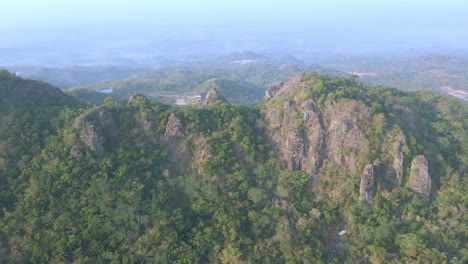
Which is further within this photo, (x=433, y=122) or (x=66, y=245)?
(x=433, y=122)

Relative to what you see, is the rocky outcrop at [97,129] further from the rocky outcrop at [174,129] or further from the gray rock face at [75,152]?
the rocky outcrop at [174,129]

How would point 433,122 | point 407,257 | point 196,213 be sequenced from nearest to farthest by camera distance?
point 407,257 < point 196,213 < point 433,122

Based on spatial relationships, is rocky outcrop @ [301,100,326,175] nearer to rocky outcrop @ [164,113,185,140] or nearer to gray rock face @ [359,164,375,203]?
gray rock face @ [359,164,375,203]

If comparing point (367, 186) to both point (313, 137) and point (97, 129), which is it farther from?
point (97, 129)

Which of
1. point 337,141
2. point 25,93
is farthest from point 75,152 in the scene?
point 337,141

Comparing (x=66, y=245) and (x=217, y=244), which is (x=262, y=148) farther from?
(x=66, y=245)

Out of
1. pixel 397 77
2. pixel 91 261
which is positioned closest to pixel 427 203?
pixel 91 261
